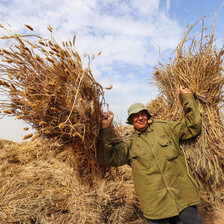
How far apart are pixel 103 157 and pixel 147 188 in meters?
0.54

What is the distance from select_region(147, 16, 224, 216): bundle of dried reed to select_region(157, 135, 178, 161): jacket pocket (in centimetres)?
27

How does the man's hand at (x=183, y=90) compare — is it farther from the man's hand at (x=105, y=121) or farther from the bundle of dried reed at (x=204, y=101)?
the man's hand at (x=105, y=121)

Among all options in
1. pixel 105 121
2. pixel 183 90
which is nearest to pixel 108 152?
pixel 105 121

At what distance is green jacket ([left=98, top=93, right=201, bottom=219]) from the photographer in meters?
1.67

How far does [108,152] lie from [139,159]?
1.24 ft

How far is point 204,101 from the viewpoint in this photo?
199cm

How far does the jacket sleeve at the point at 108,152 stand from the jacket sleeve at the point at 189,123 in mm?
667

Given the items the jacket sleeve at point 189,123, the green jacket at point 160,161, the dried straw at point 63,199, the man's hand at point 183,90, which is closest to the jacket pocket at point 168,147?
the green jacket at point 160,161

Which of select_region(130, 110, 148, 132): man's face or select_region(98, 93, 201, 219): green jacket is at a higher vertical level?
select_region(130, 110, 148, 132): man's face

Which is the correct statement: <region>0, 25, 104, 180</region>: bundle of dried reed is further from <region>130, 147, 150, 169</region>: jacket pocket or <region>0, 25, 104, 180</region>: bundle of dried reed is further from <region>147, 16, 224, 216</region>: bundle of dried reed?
<region>147, 16, 224, 216</region>: bundle of dried reed

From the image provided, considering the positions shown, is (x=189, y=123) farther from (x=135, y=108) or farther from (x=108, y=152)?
(x=108, y=152)

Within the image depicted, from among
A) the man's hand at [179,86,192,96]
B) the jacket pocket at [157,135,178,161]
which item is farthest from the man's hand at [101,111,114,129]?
the man's hand at [179,86,192,96]

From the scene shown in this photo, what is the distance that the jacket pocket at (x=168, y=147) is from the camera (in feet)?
5.87

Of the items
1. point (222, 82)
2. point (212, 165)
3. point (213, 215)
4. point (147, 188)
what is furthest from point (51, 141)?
point (213, 215)
